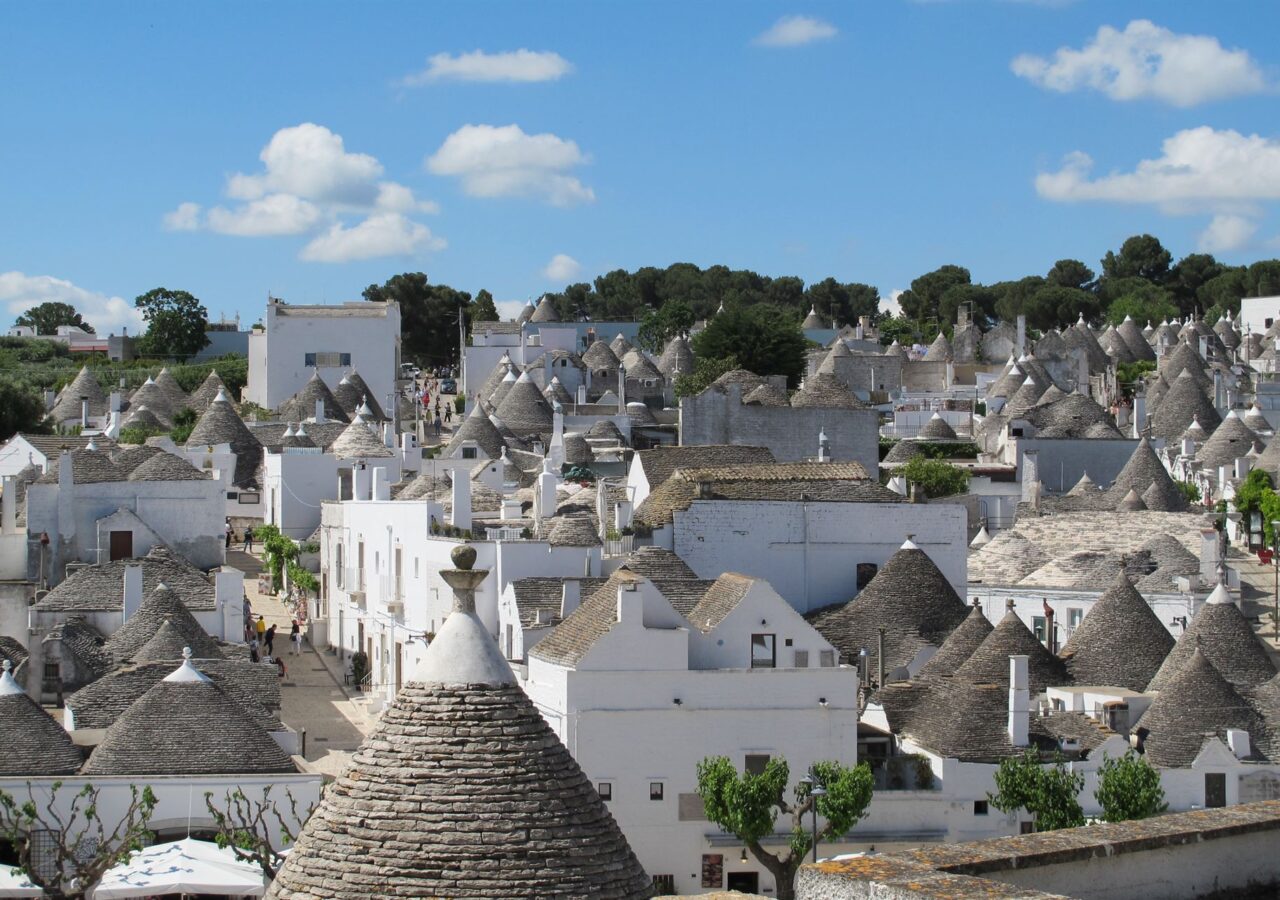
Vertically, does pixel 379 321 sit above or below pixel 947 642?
above

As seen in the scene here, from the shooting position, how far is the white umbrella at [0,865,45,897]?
23938mm

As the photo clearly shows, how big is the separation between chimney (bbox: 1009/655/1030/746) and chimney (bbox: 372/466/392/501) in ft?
56.4

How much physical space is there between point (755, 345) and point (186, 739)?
55.3 meters

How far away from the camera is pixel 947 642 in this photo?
3766cm

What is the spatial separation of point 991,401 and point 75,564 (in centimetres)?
4483

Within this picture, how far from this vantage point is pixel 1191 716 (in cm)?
3375

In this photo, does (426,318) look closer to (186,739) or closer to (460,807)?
(186,739)

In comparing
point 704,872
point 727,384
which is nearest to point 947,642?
point 704,872

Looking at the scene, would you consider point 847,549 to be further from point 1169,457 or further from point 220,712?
point 1169,457

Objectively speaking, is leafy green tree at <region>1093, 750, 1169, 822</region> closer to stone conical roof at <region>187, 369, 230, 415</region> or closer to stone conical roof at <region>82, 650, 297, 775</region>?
stone conical roof at <region>82, 650, 297, 775</region>

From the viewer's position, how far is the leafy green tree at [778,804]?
29875 mm

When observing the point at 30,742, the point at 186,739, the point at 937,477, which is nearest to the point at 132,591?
the point at 186,739

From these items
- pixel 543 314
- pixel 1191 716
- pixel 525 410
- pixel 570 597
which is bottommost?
pixel 1191 716

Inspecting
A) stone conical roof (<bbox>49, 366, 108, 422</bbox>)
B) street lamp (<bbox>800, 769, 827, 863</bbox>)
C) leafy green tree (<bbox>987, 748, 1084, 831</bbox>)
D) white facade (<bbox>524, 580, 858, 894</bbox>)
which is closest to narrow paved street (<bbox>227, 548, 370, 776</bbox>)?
white facade (<bbox>524, 580, 858, 894</bbox>)
